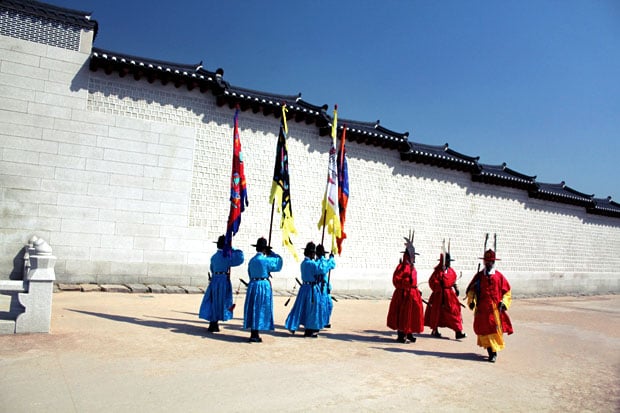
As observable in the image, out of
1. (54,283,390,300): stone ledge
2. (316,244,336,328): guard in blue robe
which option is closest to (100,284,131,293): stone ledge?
(54,283,390,300): stone ledge

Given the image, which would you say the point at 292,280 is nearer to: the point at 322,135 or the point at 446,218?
the point at 322,135

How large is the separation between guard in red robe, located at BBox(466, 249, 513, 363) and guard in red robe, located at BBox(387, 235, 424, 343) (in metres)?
1.04

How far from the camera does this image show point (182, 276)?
12.7 metres

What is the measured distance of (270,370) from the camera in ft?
18.9

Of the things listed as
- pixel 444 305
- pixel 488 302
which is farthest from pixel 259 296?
pixel 444 305

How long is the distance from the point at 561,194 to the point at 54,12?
2100cm

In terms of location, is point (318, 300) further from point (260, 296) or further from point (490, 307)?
point (490, 307)

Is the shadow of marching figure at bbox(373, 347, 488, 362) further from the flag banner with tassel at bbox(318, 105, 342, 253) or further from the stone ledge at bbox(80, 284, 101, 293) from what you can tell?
the stone ledge at bbox(80, 284, 101, 293)

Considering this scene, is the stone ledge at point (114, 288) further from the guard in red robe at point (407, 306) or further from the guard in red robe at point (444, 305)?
the guard in red robe at point (444, 305)

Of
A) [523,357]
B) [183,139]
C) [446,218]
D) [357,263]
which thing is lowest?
[523,357]

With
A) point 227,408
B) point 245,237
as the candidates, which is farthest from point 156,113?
point 227,408

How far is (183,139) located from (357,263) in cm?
692

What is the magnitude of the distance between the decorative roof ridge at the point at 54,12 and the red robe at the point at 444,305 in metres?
10.2

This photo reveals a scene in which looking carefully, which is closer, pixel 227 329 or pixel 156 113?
pixel 227 329
